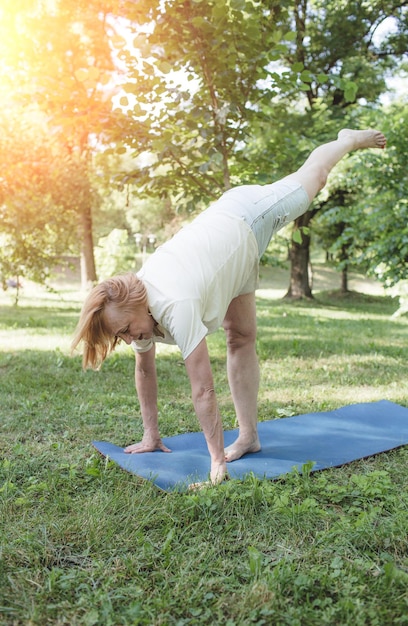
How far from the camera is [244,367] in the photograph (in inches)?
122

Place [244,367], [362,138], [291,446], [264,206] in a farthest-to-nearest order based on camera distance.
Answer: [362,138] < [291,446] < [244,367] < [264,206]

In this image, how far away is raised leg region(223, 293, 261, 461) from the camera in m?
3.09

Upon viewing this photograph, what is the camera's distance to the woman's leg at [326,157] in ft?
11.1

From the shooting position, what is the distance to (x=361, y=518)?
2186 mm

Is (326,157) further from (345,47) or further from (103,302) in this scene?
(345,47)

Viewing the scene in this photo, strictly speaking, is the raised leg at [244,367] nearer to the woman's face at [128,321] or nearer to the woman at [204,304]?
the woman at [204,304]

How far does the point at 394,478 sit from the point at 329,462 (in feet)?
1.07

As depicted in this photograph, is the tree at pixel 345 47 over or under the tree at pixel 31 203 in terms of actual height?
over

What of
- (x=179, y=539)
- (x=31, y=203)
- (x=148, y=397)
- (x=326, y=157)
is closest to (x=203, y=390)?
(x=179, y=539)

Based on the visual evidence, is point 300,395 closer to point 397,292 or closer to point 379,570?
point 379,570

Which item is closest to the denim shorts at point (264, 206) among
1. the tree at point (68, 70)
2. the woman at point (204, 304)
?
the woman at point (204, 304)

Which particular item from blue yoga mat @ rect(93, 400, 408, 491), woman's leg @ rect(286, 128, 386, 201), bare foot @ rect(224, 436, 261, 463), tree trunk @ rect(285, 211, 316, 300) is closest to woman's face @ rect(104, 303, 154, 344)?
blue yoga mat @ rect(93, 400, 408, 491)

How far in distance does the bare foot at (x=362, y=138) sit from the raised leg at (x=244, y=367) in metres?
1.48

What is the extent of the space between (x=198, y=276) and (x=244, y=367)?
0.81m
